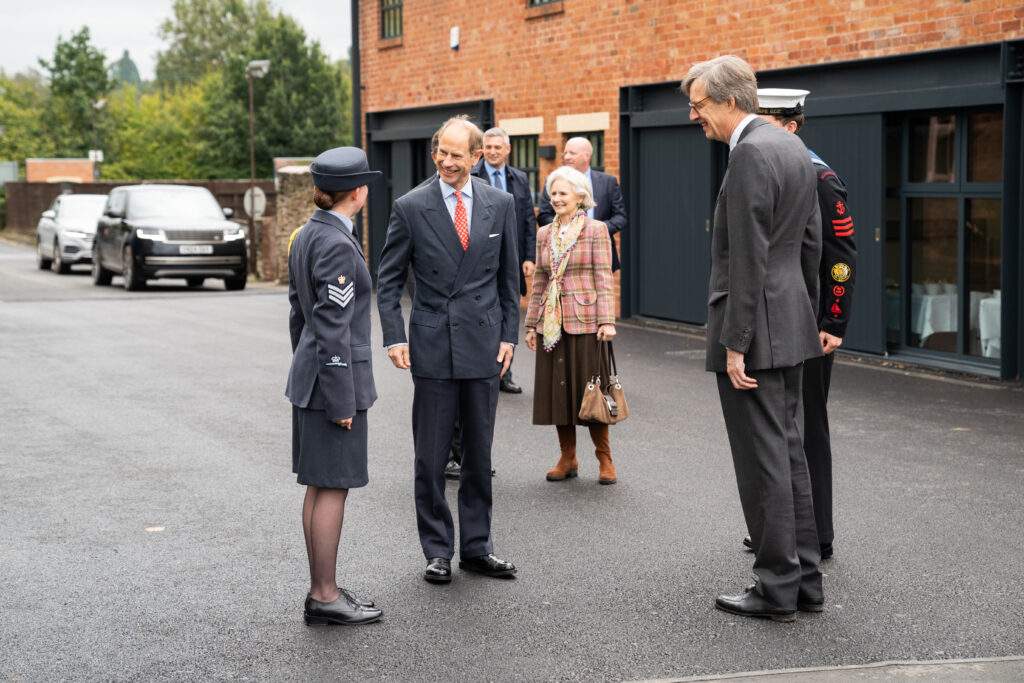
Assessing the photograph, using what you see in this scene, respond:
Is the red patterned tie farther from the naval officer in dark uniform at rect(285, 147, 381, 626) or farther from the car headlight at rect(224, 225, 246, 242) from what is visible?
the car headlight at rect(224, 225, 246, 242)

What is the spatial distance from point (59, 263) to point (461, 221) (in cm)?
2585

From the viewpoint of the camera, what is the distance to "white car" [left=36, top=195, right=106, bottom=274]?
29.5m

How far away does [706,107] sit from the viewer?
5.22 metres

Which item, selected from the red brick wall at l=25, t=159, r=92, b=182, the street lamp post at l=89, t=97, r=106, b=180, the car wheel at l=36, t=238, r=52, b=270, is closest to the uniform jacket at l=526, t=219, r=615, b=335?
the car wheel at l=36, t=238, r=52, b=270

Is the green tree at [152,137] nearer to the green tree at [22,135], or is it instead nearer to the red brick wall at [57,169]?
the green tree at [22,135]

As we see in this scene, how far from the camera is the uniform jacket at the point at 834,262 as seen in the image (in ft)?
18.5

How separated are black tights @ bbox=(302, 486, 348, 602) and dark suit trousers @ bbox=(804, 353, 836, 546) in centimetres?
202

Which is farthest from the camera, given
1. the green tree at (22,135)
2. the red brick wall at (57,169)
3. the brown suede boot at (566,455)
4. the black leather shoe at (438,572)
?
the green tree at (22,135)

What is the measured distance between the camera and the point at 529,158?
1939cm

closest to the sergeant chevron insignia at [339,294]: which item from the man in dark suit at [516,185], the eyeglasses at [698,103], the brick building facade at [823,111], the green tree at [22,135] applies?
the eyeglasses at [698,103]

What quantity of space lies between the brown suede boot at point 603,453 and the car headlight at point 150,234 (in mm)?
17068

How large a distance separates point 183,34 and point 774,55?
92.7 m

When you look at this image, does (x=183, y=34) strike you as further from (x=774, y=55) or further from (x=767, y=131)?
(x=767, y=131)

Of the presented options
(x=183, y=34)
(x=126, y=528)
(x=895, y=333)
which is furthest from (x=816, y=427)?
(x=183, y=34)
